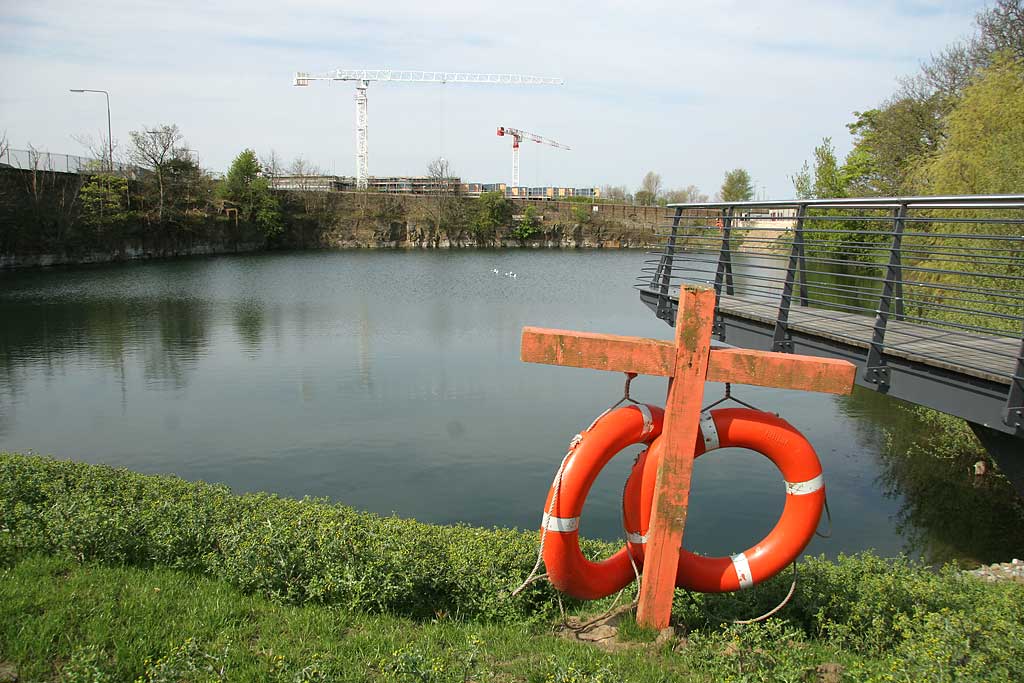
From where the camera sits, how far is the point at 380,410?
11789 millimetres

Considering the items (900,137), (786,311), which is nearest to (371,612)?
(786,311)

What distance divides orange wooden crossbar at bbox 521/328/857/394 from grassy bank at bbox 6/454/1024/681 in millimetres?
1189

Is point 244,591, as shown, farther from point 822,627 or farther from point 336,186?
point 336,186

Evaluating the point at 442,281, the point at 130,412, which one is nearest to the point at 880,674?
the point at 130,412

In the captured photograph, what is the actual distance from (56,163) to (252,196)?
13180 mm

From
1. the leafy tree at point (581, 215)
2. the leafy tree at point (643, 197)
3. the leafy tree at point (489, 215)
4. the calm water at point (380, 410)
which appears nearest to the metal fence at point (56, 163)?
the calm water at point (380, 410)

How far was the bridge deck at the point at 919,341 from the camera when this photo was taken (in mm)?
4402

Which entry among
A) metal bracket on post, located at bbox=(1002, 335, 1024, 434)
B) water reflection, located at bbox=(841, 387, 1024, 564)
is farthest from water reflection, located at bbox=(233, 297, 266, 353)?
metal bracket on post, located at bbox=(1002, 335, 1024, 434)

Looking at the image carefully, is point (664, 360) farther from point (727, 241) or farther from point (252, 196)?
point (252, 196)

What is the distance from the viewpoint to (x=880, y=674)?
9.86ft

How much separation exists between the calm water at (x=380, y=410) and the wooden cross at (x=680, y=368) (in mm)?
4077

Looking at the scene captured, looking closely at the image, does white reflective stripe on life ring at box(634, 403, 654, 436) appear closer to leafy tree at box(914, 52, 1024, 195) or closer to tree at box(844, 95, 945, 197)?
leafy tree at box(914, 52, 1024, 195)

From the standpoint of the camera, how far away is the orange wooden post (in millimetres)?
3492

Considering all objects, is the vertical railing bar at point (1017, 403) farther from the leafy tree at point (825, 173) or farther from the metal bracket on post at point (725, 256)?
the leafy tree at point (825, 173)
